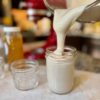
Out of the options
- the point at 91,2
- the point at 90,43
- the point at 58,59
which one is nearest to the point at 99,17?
the point at 91,2

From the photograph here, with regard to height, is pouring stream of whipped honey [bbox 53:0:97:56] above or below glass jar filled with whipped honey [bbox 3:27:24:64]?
above

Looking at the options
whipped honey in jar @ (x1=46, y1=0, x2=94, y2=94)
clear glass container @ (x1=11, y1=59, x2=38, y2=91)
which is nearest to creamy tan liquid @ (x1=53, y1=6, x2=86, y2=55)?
whipped honey in jar @ (x1=46, y1=0, x2=94, y2=94)

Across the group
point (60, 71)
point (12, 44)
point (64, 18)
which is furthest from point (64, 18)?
point (12, 44)

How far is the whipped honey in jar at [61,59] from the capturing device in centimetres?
47

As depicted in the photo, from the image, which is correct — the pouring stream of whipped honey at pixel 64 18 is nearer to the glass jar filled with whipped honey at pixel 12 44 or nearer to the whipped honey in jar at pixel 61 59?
the whipped honey in jar at pixel 61 59

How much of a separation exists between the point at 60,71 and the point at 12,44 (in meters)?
0.22

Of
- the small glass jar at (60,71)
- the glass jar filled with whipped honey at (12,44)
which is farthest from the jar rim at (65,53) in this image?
the glass jar filled with whipped honey at (12,44)

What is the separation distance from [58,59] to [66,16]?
10 cm

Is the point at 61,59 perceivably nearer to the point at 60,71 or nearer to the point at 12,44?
the point at 60,71

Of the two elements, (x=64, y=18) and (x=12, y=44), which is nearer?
(x=64, y=18)

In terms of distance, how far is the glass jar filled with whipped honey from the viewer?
0.64 m

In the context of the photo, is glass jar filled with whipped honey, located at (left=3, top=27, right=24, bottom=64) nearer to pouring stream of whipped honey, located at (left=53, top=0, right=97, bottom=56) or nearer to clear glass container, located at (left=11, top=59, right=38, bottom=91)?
clear glass container, located at (left=11, top=59, right=38, bottom=91)

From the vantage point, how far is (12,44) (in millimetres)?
635

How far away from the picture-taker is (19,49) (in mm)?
646
